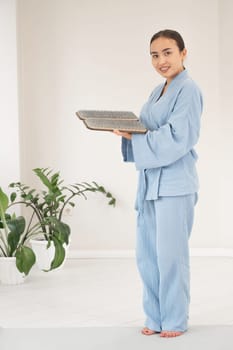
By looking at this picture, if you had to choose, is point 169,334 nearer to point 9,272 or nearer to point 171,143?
point 171,143

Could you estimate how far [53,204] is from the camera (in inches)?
180

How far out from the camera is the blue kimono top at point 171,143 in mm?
2658

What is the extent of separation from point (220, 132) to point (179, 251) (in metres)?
2.56

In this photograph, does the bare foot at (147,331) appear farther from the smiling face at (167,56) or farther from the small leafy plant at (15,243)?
the small leafy plant at (15,243)

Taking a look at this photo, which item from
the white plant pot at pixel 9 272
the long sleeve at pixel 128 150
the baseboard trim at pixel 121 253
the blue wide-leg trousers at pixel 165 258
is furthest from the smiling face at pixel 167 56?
the baseboard trim at pixel 121 253

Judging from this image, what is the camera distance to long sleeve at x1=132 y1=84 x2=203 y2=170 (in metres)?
2.65

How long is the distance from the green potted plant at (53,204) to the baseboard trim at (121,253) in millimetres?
392

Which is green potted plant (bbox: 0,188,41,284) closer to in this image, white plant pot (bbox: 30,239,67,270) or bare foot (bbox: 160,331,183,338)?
white plant pot (bbox: 30,239,67,270)

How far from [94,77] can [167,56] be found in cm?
242

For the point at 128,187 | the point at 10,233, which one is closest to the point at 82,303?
the point at 10,233

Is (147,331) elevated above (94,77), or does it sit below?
below

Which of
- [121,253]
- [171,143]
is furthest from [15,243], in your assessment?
[171,143]

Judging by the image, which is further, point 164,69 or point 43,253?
point 43,253

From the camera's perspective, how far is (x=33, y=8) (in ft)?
16.6
